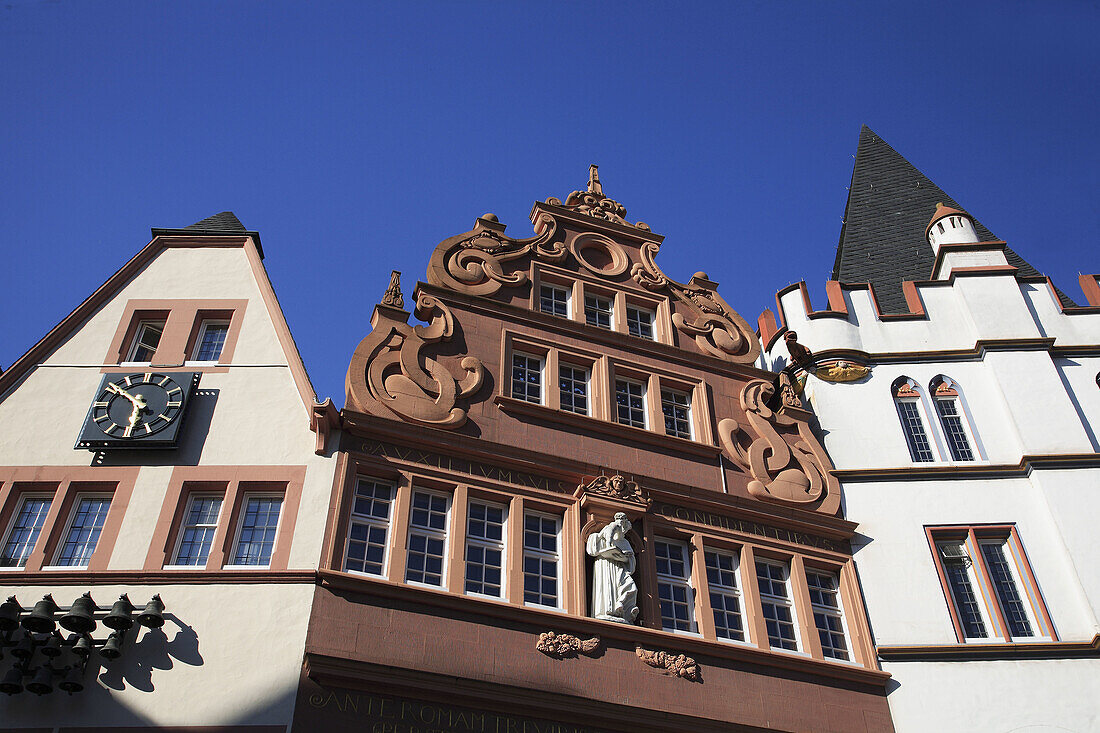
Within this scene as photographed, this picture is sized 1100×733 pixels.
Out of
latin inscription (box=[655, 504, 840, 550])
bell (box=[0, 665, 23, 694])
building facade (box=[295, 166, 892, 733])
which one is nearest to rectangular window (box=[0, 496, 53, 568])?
bell (box=[0, 665, 23, 694])

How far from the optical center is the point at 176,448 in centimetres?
1533

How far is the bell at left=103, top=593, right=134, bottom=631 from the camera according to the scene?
12930mm

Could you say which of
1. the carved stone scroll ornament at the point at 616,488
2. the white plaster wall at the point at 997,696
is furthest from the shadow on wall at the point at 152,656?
the white plaster wall at the point at 997,696

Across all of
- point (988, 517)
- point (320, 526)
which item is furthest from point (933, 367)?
point (320, 526)

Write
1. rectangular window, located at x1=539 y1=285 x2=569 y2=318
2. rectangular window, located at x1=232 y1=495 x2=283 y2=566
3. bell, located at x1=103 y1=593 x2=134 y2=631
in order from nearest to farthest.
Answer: bell, located at x1=103 y1=593 x2=134 y2=631, rectangular window, located at x1=232 y1=495 x2=283 y2=566, rectangular window, located at x1=539 y1=285 x2=569 y2=318

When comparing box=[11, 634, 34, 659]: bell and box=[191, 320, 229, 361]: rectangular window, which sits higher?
box=[191, 320, 229, 361]: rectangular window

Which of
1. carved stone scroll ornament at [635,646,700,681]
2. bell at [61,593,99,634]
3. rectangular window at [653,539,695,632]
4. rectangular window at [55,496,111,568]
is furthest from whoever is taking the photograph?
rectangular window at [653,539,695,632]

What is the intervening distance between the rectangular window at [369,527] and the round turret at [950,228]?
47.2ft

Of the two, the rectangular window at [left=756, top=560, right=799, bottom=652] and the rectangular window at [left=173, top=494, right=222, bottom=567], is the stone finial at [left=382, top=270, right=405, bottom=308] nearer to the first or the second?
the rectangular window at [left=173, top=494, right=222, bottom=567]

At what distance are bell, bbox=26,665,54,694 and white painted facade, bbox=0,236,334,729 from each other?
23 cm

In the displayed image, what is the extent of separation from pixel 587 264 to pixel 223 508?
31.2 feet

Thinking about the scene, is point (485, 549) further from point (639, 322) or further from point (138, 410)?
point (639, 322)

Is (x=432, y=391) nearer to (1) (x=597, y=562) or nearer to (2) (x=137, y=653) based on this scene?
(1) (x=597, y=562)

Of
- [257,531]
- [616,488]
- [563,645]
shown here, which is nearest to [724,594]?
[616,488]
